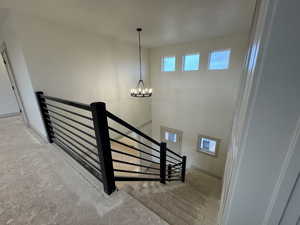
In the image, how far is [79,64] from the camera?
288 centimetres

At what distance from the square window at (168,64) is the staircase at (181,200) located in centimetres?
376

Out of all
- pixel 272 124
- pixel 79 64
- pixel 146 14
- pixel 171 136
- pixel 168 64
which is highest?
pixel 146 14

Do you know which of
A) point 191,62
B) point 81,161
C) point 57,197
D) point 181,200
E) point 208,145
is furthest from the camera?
point 208,145

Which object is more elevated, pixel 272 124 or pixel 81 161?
pixel 272 124

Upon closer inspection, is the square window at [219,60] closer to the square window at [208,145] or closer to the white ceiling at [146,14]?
the white ceiling at [146,14]

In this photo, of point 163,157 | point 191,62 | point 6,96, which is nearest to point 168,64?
point 191,62

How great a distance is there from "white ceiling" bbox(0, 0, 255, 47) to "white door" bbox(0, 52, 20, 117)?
3.58 metres

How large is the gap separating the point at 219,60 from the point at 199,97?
4.01 feet

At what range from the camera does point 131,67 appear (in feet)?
14.2

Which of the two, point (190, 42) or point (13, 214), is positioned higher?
point (190, 42)

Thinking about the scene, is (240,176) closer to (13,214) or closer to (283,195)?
(283,195)

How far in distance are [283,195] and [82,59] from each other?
11.5ft

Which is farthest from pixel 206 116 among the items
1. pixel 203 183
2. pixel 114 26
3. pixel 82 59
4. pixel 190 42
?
pixel 82 59

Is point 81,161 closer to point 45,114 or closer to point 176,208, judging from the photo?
point 45,114
